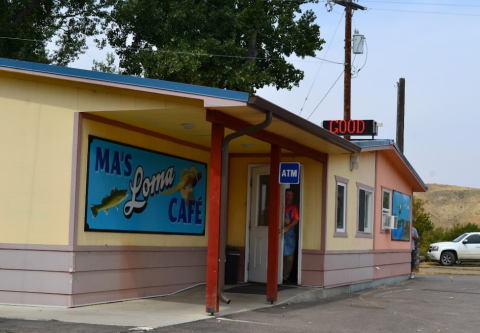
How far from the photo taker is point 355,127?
747 inches

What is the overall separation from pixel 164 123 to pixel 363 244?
25.2ft

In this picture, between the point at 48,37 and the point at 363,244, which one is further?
the point at 48,37

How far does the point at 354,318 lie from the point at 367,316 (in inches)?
16.3

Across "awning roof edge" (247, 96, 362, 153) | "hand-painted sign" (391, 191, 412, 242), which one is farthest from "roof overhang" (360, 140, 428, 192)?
"awning roof edge" (247, 96, 362, 153)

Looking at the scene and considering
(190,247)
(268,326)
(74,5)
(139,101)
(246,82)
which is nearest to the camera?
(268,326)

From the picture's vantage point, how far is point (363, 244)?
58.3 ft

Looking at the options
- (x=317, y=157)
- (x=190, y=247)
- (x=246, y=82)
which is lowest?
(x=190, y=247)

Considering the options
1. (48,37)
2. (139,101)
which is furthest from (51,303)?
(48,37)

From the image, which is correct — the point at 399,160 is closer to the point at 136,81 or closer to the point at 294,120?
the point at 294,120

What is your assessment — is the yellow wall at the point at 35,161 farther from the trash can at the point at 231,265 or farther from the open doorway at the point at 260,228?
the open doorway at the point at 260,228

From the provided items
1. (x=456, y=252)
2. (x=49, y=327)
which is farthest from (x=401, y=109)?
(x=49, y=327)

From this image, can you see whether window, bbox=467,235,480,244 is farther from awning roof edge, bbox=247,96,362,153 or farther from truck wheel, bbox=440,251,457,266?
awning roof edge, bbox=247,96,362,153

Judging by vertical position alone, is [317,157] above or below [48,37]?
below

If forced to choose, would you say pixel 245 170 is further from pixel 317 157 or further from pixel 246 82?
pixel 246 82
